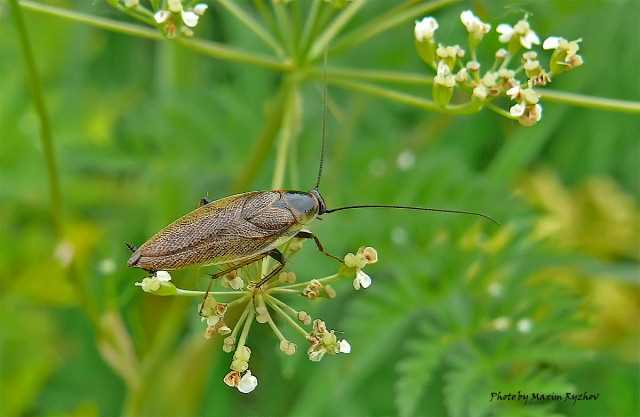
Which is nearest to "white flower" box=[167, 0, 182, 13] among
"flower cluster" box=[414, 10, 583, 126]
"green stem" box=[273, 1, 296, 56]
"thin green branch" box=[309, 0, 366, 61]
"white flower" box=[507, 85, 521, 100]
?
"green stem" box=[273, 1, 296, 56]

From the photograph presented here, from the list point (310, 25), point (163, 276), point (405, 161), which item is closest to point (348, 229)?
point (405, 161)

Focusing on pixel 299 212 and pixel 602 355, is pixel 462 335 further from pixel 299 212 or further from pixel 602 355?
pixel 602 355

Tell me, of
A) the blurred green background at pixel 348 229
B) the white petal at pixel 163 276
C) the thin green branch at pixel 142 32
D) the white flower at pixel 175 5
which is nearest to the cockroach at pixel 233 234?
the white petal at pixel 163 276

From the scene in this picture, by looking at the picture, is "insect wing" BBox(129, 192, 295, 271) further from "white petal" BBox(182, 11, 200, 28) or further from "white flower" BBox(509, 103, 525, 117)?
"white flower" BBox(509, 103, 525, 117)

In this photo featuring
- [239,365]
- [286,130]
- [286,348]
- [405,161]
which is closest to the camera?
[239,365]

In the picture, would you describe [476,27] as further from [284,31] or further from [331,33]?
[284,31]

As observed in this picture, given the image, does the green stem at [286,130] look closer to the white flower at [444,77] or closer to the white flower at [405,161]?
the white flower at [444,77]
